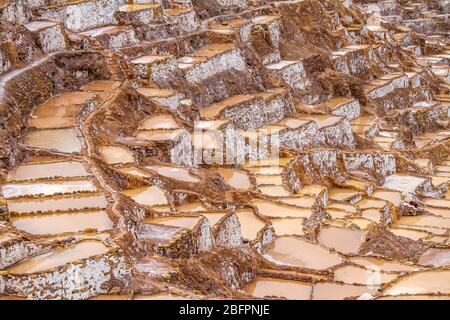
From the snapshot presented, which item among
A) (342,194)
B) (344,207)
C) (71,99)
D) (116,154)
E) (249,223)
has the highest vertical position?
(71,99)

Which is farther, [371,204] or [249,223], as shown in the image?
[371,204]

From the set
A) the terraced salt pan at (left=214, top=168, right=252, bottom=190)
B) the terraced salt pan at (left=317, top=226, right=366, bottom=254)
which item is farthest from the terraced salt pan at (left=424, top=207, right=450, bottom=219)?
the terraced salt pan at (left=214, top=168, right=252, bottom=190)

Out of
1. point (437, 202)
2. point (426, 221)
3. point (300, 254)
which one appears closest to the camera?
point (300, 254)

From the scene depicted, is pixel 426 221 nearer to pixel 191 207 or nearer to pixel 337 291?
pixel 191 207

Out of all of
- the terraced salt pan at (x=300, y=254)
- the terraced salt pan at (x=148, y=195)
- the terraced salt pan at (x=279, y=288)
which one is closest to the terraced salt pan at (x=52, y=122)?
the terraced salt pan at (x=148, y=195)

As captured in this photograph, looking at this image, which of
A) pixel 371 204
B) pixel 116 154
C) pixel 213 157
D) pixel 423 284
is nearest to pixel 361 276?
pixel 423 284

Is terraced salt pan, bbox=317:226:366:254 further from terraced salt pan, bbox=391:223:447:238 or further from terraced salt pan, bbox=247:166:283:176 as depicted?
terraced salt pan, bbox=247:166:283:176

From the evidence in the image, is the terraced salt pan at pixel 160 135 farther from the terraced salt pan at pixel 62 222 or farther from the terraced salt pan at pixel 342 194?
the terraced salt pan at pixel 62 222
